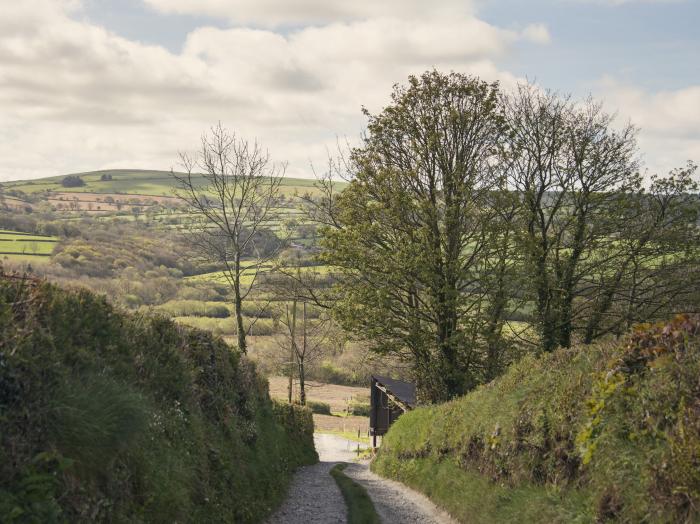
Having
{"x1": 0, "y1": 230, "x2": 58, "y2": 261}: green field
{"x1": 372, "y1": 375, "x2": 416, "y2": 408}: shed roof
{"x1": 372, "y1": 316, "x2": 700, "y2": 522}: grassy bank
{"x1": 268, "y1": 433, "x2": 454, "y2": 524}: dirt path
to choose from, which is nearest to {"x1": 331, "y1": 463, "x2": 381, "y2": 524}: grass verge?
{"x1": 268, "y1": 433, "x2": 454, "y2": 524}: dirt path

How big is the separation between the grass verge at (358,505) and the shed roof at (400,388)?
23977mm

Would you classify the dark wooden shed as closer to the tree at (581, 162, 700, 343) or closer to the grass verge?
the tree at (581, 162, 700, 343)

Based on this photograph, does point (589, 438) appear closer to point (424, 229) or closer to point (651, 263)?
point (424, 229)

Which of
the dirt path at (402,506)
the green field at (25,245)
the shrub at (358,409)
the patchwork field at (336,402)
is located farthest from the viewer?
the green field at (25,245)

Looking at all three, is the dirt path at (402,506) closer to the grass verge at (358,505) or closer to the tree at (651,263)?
the grass verge at (358,505)

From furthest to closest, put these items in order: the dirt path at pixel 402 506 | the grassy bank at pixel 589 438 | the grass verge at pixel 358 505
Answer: the dirt path at pixel 402 506
the grass verge at pixel 358 505
the grassy bank at pixel 589 438

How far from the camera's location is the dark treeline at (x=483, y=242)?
28.8 meters

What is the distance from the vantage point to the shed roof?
4569 centimetres

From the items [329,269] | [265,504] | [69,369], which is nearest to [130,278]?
[329,269]

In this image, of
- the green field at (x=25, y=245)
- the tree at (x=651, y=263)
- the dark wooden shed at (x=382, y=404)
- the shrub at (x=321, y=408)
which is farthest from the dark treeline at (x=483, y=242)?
the green field at (x=25, y=245)

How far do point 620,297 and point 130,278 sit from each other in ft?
227

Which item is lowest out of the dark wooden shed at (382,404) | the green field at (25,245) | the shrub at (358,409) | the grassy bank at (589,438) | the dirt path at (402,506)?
the shrub at (358,409)

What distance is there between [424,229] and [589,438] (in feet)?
61.8

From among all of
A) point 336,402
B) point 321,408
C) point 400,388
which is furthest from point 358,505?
point 336,402
